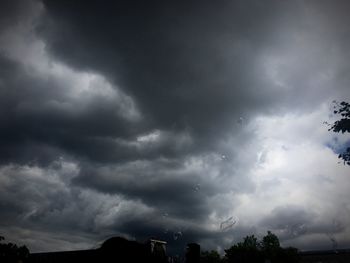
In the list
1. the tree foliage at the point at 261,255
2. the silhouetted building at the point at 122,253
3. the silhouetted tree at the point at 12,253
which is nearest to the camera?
the silhouetted building at the point at 122,253

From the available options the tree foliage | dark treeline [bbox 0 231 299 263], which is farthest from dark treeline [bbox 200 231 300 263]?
dark treeline [bbox 0 231 299 263]

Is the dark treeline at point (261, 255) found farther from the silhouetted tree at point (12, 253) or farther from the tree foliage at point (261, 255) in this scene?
the silhouetted tree at point (12, 253)

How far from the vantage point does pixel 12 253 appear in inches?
566

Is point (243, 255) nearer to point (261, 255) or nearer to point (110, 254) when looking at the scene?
point (261, 255)

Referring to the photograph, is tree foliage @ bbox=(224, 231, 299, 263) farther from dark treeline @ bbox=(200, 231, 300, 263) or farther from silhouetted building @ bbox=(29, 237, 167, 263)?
silhouetted building @ bbox=(29, 237, 167, 263)

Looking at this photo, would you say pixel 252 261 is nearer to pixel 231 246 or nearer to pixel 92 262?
pixel 231 246

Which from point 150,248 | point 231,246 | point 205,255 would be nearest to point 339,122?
point 150,248

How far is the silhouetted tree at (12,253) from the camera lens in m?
14.2

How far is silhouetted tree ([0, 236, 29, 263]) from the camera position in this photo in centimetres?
1418

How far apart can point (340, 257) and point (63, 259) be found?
6347 cm

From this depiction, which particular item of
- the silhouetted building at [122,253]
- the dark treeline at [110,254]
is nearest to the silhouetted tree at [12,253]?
the dark treeline at [110,254]

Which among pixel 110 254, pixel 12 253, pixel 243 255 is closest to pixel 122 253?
pixel 110 254

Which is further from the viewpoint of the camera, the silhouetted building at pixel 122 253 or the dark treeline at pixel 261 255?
the dark treeline at pixel 261 255

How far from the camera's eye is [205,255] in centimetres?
8088
